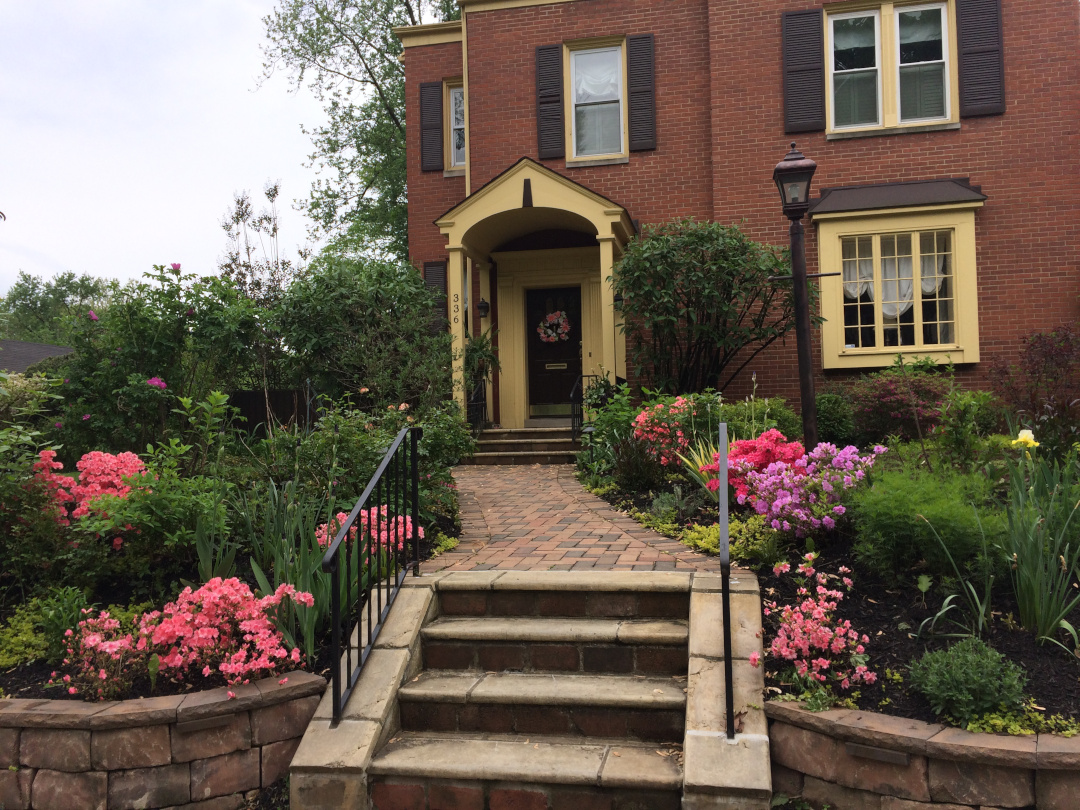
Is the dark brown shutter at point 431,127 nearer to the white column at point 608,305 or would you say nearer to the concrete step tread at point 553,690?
the white column at point 608,305

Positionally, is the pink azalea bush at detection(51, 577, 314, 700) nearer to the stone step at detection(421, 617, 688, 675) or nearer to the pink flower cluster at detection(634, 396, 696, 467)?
the stone step at detection(421, 617, 688, 675)

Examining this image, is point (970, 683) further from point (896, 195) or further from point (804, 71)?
point (804, 71)

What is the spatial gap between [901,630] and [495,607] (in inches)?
77.4

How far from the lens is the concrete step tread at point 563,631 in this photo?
374cm

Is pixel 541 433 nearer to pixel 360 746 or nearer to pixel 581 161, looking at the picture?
pixel 581 161

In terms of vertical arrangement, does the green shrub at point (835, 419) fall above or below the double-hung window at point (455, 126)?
below

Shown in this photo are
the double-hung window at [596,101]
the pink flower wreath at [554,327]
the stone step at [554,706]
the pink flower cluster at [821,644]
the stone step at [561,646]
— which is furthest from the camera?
the pink flower wreath at [554,327]

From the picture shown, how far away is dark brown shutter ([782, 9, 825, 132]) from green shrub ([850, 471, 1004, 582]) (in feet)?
26.7

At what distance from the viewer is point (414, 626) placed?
3963 mm

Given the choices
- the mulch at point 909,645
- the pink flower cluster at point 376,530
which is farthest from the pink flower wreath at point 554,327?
the mulch at point 909,645

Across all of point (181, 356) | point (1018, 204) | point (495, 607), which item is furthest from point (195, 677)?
point (1018, 204)

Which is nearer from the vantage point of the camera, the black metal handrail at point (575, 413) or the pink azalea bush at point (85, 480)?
the pink azalea bush at point (85, 480)

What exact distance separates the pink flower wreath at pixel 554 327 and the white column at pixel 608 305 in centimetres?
195

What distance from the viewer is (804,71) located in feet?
35.6
